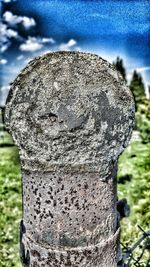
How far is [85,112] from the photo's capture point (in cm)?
152

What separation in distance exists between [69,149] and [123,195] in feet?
14.8

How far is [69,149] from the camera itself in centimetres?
156

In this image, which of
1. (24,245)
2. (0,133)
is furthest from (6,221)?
(24,245)

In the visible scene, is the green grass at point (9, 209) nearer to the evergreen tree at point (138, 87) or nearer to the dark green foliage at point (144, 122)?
the dark green foliage at point (144, 122)

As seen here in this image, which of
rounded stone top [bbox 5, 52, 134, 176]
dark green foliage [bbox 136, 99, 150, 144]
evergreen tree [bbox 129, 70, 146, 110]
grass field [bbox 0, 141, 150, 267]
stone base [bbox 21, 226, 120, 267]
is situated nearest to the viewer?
rounded stone top [bbox 5, 52, 134, 176]

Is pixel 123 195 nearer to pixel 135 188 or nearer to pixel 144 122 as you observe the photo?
pixel 135 188

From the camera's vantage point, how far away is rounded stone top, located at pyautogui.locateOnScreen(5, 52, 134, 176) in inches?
60.1

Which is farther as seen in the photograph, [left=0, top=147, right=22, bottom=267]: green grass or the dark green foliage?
the dark green foliage

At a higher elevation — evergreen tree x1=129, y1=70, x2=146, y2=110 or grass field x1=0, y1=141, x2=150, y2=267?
evergreen tree x1=129, y1=70, x2=146, y2=110

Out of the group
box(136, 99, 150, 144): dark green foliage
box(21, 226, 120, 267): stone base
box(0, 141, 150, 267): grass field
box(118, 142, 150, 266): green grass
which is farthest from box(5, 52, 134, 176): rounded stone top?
box(136, 99, 150, 144): dark green foliage

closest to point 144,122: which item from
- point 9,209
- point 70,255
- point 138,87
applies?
point 138,87

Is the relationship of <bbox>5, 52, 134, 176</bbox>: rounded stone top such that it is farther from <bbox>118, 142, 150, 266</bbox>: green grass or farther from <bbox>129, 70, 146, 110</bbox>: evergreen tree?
<bbox>129, 70, 146, 110</bbox>: evergreen tree

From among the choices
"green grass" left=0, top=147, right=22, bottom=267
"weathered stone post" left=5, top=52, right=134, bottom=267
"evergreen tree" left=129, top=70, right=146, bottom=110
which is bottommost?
"green grass" left=0, top=147, right=22, bottom=267

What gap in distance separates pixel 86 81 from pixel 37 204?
0.54 m
